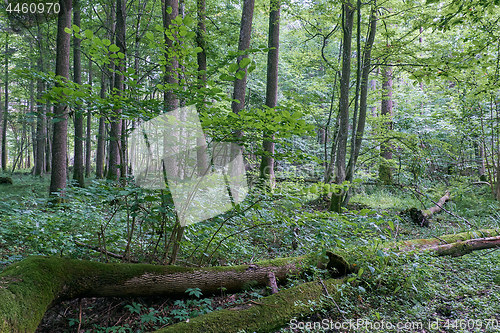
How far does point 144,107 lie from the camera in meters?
2.99

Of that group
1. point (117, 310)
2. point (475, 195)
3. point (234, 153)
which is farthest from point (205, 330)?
point (475, 195)

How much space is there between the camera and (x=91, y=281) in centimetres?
271

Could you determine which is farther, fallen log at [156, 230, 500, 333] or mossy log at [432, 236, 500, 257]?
mossy log at [432, 236, 500, 257]

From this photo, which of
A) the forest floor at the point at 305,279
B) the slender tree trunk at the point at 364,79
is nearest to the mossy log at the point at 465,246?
the forest floor at the point at 305,279

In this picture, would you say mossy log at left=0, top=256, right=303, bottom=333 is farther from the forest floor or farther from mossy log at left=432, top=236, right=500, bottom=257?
mossy log at left=432, top=236, right=500, bottom=257

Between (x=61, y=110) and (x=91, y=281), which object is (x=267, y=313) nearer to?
(x=91, y=281)

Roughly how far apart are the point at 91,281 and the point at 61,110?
19.4 ft

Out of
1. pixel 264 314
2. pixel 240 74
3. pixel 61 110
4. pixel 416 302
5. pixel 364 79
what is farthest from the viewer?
pixel 364 79

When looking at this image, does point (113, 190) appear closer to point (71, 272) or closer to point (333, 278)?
point (71, 272)

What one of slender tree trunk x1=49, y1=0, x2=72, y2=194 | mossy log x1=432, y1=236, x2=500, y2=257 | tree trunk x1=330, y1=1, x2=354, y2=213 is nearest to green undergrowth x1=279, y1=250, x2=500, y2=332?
mossy log x1=432, y1=236, x2=500, y2=257

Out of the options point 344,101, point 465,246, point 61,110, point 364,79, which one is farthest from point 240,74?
point 364,79

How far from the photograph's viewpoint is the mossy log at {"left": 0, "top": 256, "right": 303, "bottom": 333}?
84.0 inches

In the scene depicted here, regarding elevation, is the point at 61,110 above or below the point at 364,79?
below

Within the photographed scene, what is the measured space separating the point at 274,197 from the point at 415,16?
7.33m
